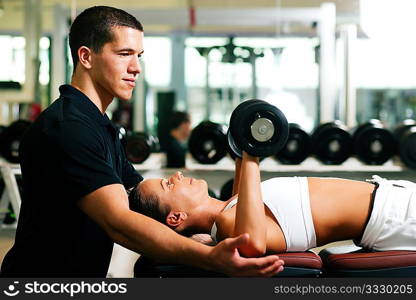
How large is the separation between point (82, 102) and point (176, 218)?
45cm

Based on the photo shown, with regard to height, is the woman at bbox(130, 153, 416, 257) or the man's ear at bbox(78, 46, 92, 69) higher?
the man's ear at bbox(78, 46, 92, 69)

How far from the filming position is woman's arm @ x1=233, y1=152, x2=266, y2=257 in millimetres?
1403

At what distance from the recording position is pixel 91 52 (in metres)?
1.56

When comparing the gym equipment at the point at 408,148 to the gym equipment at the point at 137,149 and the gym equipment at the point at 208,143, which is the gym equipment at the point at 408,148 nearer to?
the gym equipment at the point at 208,143

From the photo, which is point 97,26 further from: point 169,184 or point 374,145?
point 374,145

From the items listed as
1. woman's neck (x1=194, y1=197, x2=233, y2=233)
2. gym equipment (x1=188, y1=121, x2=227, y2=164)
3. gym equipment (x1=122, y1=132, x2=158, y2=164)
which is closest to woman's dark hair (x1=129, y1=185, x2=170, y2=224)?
woman's neck (x1=194, y1=197, x2=233, y2=233)

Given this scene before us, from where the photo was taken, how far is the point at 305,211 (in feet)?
5.34

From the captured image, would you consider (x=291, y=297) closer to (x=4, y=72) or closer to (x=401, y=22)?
(x=401, y=22)

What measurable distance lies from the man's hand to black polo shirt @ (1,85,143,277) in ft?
1.06

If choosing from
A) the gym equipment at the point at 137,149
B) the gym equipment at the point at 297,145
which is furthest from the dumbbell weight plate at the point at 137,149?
the gym equipment at the point at 297,145

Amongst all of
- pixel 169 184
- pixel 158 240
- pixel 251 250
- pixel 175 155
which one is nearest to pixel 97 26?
pixel 169 184

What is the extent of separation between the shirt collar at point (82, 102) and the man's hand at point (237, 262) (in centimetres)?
Answer: 54

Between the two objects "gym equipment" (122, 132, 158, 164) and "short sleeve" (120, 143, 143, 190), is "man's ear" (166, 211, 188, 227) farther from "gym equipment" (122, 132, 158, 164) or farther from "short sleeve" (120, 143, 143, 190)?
"gym equipment" (122, 132, 158, 164)

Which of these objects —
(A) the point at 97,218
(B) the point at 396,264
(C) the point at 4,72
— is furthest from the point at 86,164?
(C) the point at 4,72
